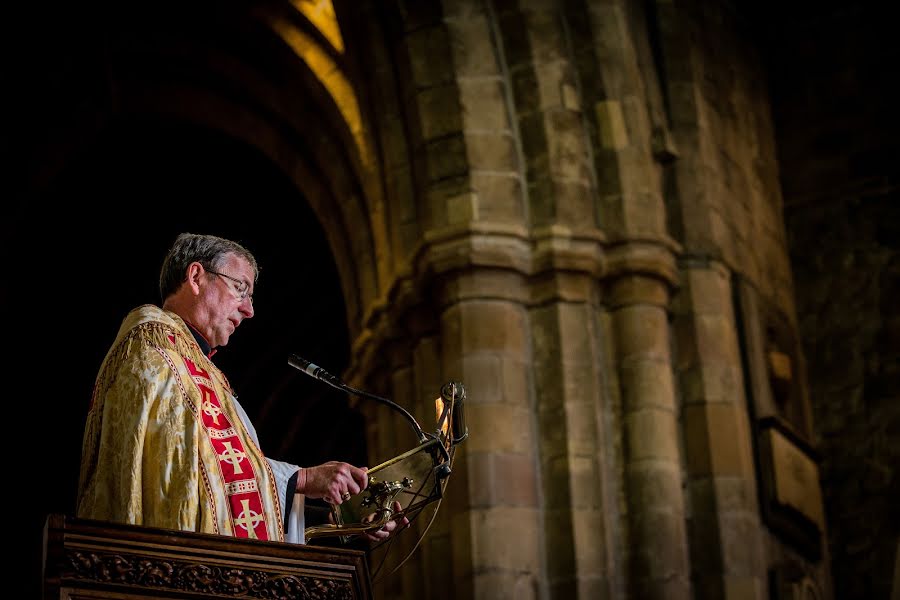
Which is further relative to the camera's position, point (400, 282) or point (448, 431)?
point (400, 282)

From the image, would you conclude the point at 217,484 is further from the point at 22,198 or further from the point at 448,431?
the point at 22,198

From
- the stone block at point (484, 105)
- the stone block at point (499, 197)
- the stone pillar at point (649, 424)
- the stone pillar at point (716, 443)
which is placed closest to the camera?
the stone pillar at point (649, 424)

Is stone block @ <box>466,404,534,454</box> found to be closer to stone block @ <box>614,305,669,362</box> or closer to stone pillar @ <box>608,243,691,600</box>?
stone pillar @ <box>608,243,691,600</box>

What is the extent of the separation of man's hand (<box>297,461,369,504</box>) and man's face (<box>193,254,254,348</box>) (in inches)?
18.0

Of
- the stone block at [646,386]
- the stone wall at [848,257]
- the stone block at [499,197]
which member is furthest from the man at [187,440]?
the stone wall at [848,257]

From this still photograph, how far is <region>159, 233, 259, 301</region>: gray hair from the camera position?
4.02 metres

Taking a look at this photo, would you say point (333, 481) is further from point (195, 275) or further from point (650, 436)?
point (650, 436)

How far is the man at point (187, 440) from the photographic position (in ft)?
11.4

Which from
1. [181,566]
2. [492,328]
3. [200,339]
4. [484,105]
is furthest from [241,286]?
[484,105]

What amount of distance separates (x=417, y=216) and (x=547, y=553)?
1817mm

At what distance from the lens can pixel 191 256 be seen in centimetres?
403

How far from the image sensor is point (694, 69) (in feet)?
25.8

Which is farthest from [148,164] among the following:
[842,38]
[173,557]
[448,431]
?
[173,557]

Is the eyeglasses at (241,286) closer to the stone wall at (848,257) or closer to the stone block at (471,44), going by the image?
the stone block at (471,44)
